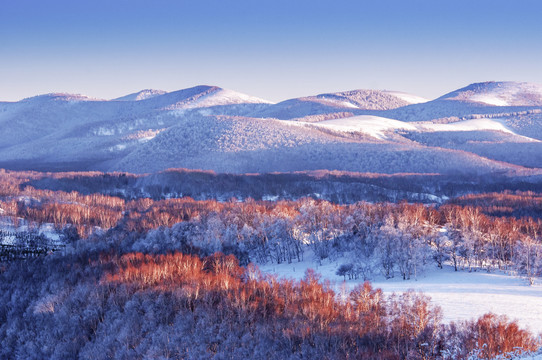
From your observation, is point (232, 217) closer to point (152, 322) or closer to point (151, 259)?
point (151, 259)

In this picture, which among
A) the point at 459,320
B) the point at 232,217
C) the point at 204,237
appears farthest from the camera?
the point at 232,217

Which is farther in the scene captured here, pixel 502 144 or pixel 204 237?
pixel 502 144

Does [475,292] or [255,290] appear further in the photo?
[255,290]

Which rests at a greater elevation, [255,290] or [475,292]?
[255,290]

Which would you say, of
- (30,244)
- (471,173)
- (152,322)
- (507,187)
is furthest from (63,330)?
(471,173)

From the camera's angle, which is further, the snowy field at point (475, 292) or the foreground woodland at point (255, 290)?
the snowy field at point (475, 292)

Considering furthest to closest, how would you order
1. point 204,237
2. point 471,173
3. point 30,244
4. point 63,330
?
point 471,173 < point 30,244 < point 204,237 < point 63,330

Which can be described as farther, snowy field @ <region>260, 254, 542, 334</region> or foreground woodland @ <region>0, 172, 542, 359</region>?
snowy field @ <region>260, 254, 542, 334</region>

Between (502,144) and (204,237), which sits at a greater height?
(502,144)
